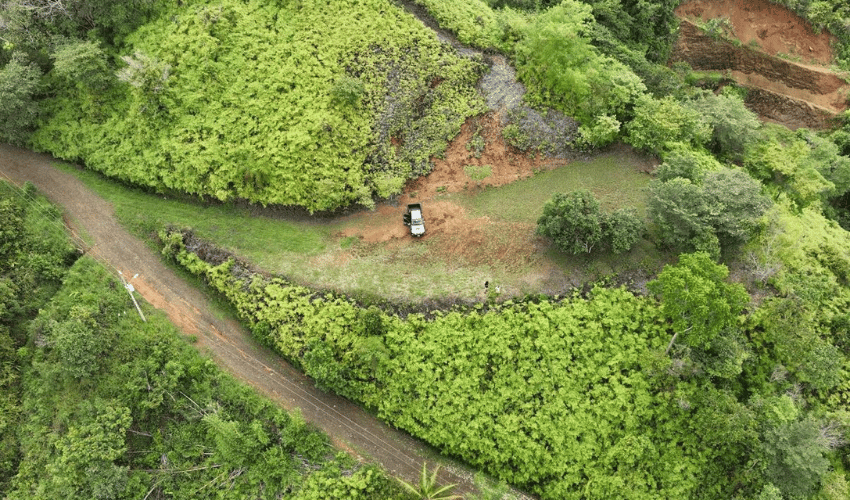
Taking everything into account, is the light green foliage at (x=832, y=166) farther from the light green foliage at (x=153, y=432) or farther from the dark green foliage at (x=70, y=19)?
the dark green foliage at (x=70, y=19)

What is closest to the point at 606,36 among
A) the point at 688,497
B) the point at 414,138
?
the point at 414,138

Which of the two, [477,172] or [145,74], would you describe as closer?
[145,74]

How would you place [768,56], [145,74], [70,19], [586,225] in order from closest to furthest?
[586,225], [145,74], [70,19], [768,56]

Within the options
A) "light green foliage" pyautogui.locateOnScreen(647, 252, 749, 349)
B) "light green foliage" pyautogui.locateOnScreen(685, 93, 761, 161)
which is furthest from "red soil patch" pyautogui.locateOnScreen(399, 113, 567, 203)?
"light green foliage" pyautogui.locateOnScreen(647, 252, 749, 349)

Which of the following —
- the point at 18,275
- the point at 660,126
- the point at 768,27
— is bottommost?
the point at 18,275

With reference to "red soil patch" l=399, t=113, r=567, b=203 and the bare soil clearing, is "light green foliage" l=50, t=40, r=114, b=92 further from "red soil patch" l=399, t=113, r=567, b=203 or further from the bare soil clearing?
"red soil patch" l=399, t=113, r=567, b=203

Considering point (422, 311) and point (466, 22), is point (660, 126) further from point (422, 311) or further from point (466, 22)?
point (422, 311)

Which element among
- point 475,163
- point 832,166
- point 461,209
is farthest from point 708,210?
point 832,166

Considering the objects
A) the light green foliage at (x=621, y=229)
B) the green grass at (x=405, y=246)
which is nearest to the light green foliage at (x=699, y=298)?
the light green foliage at (x=621, y=229)
